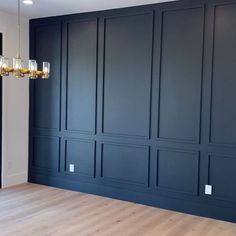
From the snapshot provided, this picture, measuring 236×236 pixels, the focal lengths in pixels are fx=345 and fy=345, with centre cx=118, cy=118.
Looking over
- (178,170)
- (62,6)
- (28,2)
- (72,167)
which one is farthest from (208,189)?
(28,2)

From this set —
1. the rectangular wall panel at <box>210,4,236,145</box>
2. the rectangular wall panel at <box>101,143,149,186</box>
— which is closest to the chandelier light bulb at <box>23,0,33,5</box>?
the rectangular wall panel at <box>101,143,149,186</box>

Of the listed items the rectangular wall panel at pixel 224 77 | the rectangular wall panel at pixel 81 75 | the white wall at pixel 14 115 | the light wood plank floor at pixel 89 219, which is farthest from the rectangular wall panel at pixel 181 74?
the white wall at pixel 14 115

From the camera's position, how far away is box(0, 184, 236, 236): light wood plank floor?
154 inches

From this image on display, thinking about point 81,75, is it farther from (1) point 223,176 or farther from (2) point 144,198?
(1) point 223,176

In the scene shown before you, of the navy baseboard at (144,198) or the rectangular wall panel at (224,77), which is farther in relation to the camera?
the navy baseboard at (144,198)

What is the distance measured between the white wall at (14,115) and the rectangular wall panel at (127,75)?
1.56m

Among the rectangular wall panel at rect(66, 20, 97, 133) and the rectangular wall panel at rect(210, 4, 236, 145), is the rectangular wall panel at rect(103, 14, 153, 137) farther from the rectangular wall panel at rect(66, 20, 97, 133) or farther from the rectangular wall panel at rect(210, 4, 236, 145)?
the rectangular wall panel at rect(210, 4, 236, 145)

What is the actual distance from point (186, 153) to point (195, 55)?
130cm

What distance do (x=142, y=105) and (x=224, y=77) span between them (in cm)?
120

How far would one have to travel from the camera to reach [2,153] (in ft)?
18.4

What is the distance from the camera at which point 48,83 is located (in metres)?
5.83

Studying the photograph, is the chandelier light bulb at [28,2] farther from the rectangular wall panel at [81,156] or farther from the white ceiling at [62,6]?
the rectangular wall panel at [81,156]

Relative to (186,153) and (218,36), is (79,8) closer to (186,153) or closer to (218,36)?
(218,36)

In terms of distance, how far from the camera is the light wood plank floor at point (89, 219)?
154 inches
